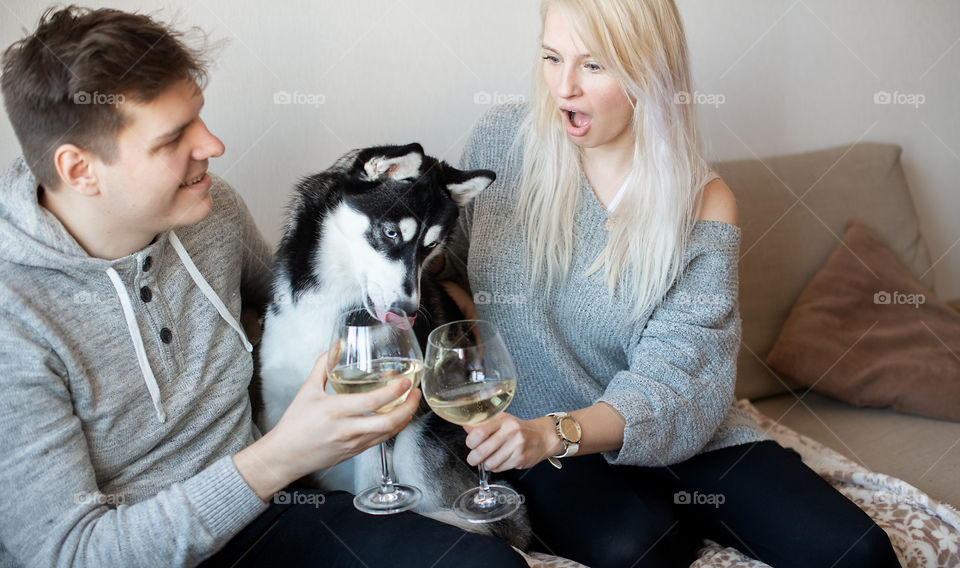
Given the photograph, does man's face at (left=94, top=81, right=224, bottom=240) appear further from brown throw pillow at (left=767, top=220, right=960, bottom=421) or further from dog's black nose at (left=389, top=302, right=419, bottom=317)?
brown throw pillow at (left=767, top=220, right=960, bottom=421)

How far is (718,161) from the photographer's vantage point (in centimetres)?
218

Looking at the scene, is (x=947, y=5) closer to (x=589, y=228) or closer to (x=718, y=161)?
(x=718, y=161)

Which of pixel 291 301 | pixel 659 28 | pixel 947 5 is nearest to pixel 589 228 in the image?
pixel 659 28

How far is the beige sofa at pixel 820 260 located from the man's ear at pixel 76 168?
156 centimetres

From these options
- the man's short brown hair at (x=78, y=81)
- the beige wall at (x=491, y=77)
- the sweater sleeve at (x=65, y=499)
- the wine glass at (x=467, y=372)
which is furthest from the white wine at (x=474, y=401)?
the beige wall at (x=491, y=77)

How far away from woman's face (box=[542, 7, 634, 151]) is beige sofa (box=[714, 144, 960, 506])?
0.75 metres

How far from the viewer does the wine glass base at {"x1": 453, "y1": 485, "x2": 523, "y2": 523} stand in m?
1.07

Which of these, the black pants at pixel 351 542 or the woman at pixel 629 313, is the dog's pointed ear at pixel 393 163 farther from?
the black pants at pixel 351 542

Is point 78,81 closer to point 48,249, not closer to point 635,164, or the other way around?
point 48,249

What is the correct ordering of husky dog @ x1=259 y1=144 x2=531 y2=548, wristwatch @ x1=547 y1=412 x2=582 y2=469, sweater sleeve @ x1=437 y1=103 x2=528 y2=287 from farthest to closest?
sweater sleeve @ x1=437 y1=103 x2=528 y2=287, husky dog @ x1=259 y1=144 x2=531 y2=548, wristwatch @ x1=547 y1=412 x2=582 y2=469

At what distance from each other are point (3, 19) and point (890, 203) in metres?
2.33

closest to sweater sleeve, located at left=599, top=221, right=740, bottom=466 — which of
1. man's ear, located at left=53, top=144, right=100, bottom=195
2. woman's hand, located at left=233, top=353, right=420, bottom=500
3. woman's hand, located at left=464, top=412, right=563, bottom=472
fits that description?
woman's hand, located at left=464, top=412, right=563, bottom=472

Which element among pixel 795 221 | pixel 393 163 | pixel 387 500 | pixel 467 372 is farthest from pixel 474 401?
pixel 795 221

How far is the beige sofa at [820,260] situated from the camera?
184 centimetres
